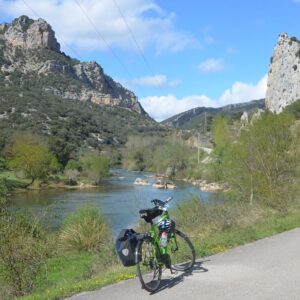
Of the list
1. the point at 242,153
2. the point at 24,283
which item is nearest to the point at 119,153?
the point at 242,153

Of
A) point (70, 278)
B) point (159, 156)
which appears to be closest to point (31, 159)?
point (159, 156)

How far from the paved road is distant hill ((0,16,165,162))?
9121 cm

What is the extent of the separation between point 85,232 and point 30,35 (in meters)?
157

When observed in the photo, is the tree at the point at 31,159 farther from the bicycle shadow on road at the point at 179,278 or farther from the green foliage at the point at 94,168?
the bicycle shadow on road at the point at 179,278

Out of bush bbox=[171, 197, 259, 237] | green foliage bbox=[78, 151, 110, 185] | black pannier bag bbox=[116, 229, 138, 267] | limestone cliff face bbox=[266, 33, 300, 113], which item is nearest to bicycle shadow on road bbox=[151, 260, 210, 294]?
black pannier bag bbox=[116, 229, 138, 267]

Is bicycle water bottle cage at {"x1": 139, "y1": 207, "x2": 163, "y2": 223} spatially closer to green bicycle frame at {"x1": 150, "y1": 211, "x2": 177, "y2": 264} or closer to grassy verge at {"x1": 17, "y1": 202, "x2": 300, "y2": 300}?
green bicycle frame at {"x1": 150, "y1": 211, "x2": 177, "y2": 264}

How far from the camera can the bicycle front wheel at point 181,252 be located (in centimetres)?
837

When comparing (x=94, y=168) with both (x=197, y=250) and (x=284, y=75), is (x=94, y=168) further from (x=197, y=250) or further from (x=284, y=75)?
(x=197, y=250)

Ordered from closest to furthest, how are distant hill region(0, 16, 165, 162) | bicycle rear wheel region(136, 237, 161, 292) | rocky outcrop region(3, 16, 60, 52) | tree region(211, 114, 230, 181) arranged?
bicycle rear wheel region(136, 237, 161, 292), tree region(211, 114, 230, 181), distant hill region(0, 16, 165, 162), rocky outcrop region(3, 16, 60, 52)

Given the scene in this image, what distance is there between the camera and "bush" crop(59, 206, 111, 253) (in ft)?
63.7

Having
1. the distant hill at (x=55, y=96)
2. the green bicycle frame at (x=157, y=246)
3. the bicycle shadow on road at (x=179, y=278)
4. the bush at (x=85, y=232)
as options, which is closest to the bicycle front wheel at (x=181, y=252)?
the bicycle shadow on road at (x=179, y=278)

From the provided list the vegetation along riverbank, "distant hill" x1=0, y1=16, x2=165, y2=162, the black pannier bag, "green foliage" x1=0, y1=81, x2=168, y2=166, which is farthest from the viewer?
"distant hill" x1=0, y1=16, x2=165, y2=162

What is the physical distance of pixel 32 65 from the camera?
15800 cm

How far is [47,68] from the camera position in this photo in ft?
520
